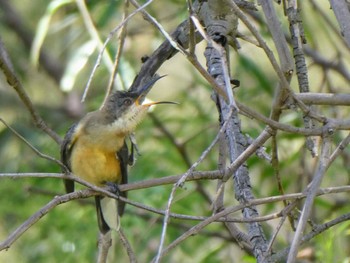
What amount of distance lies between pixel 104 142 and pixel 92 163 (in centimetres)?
11

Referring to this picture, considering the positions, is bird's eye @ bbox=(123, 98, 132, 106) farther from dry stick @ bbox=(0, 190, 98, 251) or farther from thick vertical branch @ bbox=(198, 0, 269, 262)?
dry stick @ bbox=(0, 190, 98, 251)

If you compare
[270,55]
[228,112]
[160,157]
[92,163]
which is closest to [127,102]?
[92,163]

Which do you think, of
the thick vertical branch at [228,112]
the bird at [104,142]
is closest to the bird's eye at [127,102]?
the bird at [104,142]

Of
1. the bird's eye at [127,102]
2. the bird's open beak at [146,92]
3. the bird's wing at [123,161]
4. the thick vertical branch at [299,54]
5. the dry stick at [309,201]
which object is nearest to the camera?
the dry stick at [309,201]

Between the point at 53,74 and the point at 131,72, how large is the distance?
221 centimetres

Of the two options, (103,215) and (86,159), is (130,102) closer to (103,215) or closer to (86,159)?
(86,159)

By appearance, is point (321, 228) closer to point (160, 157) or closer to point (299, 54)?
point (299, 54)

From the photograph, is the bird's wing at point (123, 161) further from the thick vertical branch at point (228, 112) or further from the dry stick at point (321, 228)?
the dry stick at point (321, 228)

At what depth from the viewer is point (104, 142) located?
159 inches

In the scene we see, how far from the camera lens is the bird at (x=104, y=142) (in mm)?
4016

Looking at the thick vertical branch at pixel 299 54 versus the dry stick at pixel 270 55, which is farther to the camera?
the thick vertical branch at pixel 299 54

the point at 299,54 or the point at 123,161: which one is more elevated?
the point at 299,54

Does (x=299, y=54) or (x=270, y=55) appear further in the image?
(x=299, y=54)

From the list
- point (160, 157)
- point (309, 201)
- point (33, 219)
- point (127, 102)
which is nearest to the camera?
point (309, 201)
